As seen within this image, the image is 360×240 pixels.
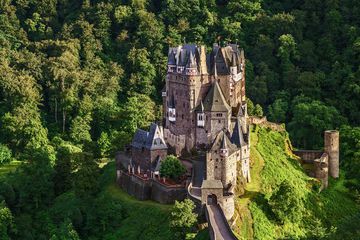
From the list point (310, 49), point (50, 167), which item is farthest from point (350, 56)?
point (50, 167)

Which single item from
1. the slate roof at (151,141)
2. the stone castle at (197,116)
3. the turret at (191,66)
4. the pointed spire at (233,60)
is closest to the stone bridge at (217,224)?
the stone castle at (197,116)

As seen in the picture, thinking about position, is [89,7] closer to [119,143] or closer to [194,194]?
[119,143]

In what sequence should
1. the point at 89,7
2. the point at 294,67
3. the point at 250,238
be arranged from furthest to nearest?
the point at 89,7 → the point at 294,67 → the point at 250,238

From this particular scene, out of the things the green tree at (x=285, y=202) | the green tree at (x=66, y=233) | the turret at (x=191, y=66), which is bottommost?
the green tree at (x=66, y=233)

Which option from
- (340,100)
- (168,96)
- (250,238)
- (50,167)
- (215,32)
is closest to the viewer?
(250,238)

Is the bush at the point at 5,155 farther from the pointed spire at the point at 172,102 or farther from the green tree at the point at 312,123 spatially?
the green tree at the point at 312,123

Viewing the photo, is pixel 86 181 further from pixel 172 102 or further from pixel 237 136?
pixel 237 136

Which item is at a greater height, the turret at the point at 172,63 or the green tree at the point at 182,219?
the turret at the point at 172,63

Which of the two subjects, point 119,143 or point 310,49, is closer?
point 119,143
